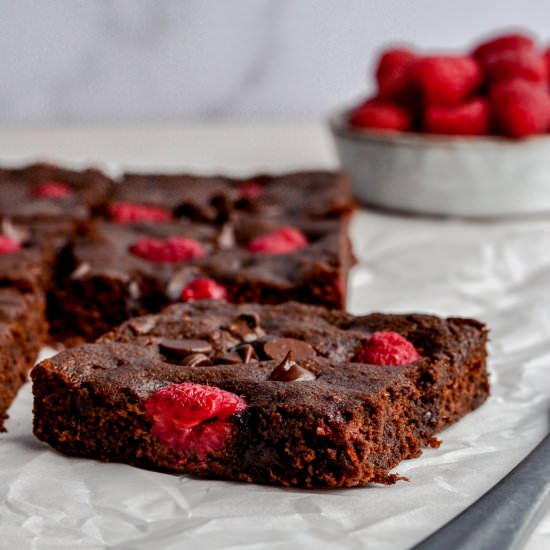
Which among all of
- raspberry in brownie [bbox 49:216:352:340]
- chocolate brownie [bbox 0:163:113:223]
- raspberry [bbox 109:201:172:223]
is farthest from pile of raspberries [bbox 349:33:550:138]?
chocolate brownie [bbox 0:163:113:223]

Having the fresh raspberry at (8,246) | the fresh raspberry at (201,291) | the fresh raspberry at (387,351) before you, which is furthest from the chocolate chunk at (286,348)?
the fresh raspberry at (8,246)

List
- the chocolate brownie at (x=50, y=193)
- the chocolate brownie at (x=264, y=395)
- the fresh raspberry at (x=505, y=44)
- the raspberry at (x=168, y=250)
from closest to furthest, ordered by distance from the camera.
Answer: the chocolate brownie at (x=264, y=395) < the raspberry at (x=168, y=250) < the chocolate brownie at (x=50, y=193) < the fresh raspberry at (x=505, y=44)

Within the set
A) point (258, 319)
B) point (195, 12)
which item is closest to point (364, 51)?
point (195, 12)

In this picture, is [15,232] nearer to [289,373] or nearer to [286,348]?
[286,348]

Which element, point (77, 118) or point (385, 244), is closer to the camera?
point (385, 244)

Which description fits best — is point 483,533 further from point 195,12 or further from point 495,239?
point 195,12

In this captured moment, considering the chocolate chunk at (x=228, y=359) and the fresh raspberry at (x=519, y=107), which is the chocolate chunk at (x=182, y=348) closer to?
the chocolate chunk at (x=228, y=359)
